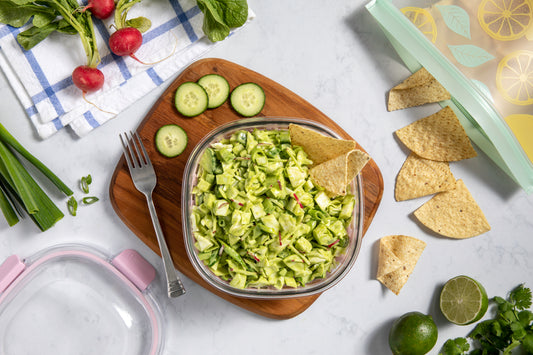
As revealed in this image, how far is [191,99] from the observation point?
208cm

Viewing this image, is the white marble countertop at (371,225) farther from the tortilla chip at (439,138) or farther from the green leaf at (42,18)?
the green leaf at (42,18)

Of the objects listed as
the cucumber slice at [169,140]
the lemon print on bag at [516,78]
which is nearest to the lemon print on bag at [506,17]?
the lemon print on bag at [516,78]

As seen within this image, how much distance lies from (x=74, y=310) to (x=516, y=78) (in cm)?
263

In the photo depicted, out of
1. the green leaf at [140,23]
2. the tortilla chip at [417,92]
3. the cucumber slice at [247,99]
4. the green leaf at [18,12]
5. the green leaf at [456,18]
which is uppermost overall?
the green leaf at [18,12]

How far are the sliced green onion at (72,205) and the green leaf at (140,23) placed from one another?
0.92 metres

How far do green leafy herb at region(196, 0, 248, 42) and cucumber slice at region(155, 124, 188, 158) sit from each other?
0.48 meters

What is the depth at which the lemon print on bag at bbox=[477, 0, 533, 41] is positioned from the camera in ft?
6.96

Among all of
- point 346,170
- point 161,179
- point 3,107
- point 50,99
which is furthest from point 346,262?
point 3,107

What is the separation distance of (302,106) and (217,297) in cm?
109

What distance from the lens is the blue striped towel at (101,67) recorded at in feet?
6.85

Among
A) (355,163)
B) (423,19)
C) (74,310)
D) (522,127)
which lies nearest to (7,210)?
(74,310)

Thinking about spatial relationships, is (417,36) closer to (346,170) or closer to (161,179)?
(346,170)

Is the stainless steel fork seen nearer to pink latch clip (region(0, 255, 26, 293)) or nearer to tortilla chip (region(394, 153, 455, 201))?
pink latch clip (region(0, 255, 26, 293))

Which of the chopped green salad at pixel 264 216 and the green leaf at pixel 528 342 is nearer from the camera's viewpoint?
the chopped green salad at pixel 264 216
